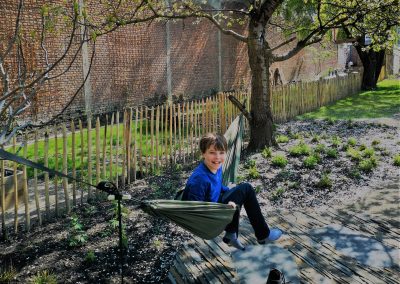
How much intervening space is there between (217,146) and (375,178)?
13.4 ft

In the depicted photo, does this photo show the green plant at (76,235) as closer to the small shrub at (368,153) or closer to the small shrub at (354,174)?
the small shrub at (354,174)

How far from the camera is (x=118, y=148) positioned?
23.9ft

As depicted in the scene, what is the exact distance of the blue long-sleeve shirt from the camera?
352cm

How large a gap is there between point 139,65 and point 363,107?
8393 mm

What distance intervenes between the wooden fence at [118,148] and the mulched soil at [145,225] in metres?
0.35

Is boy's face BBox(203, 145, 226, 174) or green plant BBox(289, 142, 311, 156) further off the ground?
boy's face BBox(203, 145, 226, 174)

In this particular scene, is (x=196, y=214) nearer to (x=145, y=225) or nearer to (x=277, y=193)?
(x=145, y=225)

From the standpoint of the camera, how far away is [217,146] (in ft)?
12.0

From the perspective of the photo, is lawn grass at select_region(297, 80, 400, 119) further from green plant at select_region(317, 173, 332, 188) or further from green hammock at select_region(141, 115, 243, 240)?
green hammock at select_region(141, 115, 243, 240)

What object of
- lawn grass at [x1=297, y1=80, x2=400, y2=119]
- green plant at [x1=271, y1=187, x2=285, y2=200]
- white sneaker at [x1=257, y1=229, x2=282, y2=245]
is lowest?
green plant at [x1=271, y1=187, x2=285, y2=200]

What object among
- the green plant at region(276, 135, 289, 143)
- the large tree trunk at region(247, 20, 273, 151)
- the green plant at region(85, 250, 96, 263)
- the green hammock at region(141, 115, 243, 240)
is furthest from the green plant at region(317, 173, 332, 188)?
the green plant at region(85, 250, 96, 263)

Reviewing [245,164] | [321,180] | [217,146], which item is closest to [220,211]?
[217,146]

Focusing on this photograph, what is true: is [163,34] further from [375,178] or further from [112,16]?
[375,178]

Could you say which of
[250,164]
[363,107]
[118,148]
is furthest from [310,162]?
[363,107]
